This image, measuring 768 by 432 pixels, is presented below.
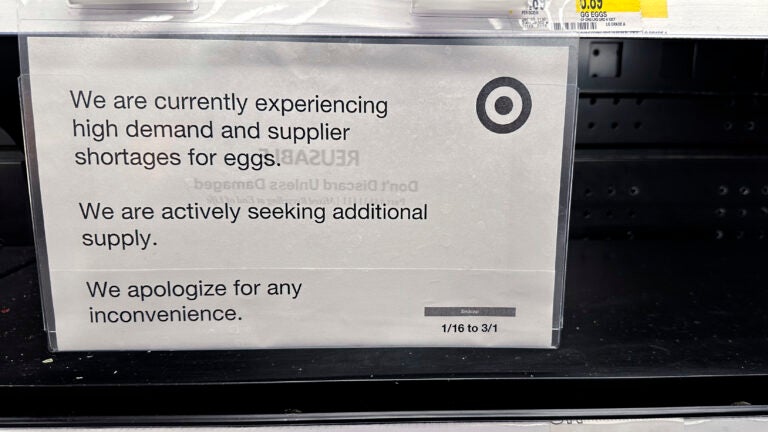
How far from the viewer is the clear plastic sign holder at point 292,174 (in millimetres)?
470

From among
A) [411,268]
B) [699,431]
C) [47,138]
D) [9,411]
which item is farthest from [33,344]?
[699,431]

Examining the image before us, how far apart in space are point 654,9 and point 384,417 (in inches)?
16.7

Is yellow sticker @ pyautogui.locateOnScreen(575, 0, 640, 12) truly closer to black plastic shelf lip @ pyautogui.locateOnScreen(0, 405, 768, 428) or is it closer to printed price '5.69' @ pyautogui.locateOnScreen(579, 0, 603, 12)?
printed price '5.69' @ pyautogui.locateOnScreen(579, 0, 603, 12)

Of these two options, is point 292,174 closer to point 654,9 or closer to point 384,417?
point 384,417

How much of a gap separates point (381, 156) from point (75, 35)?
28cm

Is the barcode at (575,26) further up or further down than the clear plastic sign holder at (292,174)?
further up

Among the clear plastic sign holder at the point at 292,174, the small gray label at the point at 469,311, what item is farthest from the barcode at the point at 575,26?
the small gray label at the point at 469,311

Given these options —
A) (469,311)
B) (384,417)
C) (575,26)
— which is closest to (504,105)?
(575,26)

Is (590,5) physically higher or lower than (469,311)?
higher

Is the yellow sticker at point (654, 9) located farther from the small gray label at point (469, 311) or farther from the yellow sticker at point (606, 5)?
the small gray label at point (469, 311)

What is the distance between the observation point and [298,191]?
498 mm

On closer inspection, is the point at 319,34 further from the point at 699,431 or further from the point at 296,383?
the point at 699,431

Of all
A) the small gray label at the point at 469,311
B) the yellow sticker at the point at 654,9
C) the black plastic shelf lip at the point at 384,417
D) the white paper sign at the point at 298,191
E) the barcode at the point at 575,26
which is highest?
the yellow sticker at the point at 654,9

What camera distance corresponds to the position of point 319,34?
1.52 ft
